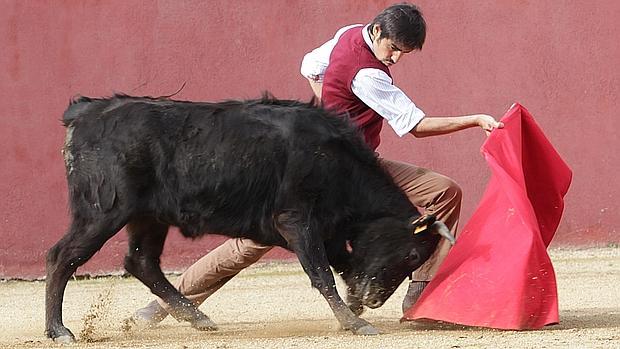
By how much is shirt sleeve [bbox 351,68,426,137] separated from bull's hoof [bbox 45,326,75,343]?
6.14 ft

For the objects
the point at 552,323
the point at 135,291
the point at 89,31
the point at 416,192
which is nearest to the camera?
the point at 552,323

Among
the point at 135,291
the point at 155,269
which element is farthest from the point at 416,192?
the point at 135,291

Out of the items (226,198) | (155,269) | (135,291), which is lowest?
(135,291)

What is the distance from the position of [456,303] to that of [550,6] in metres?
4.41

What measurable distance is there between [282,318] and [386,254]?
1.23m

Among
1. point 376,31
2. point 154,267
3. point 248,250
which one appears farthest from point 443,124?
point 154,267

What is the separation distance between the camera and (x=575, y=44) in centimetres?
1021

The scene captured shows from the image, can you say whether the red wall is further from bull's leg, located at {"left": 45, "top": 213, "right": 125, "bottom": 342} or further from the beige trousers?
bull's leg, located at {"left": 45, "top": 213, "right": 125, "bottom": 342}

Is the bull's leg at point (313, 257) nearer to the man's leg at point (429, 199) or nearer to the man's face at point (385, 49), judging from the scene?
the man's leg at point (429, 199)

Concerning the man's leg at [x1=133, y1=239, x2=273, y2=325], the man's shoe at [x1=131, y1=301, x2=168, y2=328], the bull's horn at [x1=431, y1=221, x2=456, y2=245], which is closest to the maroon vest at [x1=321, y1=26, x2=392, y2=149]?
the bull's horn at [x1=431, y1=221, x2=456, y2=245]

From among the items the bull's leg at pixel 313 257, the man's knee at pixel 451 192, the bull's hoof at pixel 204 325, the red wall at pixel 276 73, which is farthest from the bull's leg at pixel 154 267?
the red wall at pixel 276 73

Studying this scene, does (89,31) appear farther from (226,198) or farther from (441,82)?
(226,198)

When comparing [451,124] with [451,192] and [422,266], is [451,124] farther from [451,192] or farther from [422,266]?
[422,266]

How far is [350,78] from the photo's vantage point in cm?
656
